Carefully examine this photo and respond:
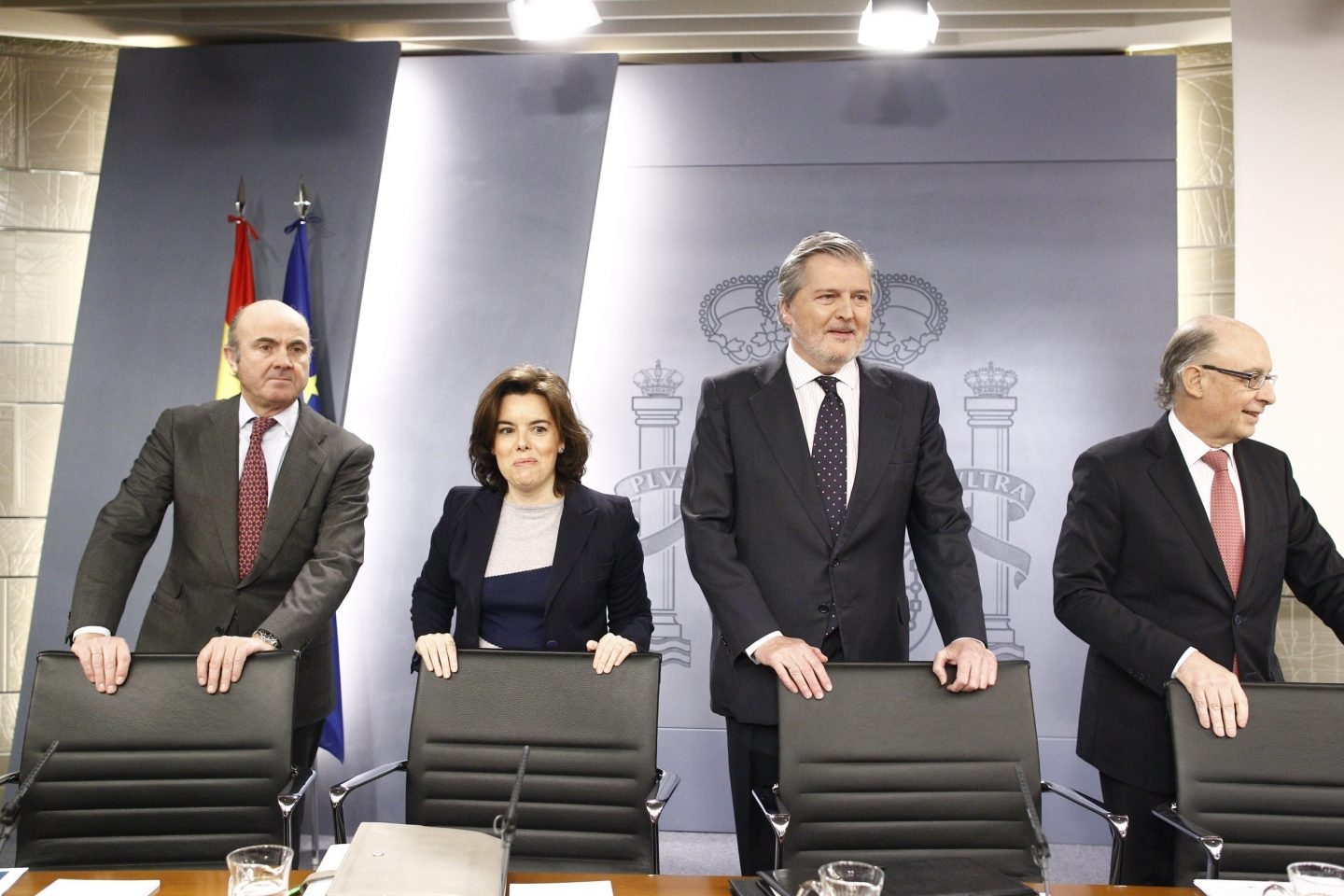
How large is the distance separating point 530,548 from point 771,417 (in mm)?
673

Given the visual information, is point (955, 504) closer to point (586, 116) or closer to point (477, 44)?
point (586, 116)

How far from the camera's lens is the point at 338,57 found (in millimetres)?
4430

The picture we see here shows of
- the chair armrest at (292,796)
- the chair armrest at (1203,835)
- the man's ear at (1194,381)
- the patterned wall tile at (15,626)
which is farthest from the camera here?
the patterned wall tile at (15,626)

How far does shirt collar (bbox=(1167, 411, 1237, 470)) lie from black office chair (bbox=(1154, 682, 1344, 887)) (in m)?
0.62

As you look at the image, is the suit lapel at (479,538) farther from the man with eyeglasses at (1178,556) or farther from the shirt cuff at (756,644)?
the man with eyeglasses at (1178,556)

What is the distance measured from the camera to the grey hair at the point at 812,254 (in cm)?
255

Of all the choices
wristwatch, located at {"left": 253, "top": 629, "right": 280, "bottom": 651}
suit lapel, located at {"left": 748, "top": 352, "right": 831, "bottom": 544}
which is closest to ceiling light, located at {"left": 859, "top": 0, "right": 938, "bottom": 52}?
suit lapel, located at {"left": 748, "top": 352, "right": 831, "bottom": 544}

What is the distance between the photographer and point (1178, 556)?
2.53 m

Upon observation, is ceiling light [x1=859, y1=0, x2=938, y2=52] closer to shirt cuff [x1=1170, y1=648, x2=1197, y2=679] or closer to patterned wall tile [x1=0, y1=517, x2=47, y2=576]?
shirt cuff [x1=1170, y1=648, x2=1197, y2=679]

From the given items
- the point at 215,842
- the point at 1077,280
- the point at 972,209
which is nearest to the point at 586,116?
the point at 972,209

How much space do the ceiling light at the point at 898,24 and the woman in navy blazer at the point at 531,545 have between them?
1.92 meters

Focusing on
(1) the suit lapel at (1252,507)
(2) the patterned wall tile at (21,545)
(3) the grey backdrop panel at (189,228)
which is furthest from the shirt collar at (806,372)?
(2) the patterned wall tile at (21,545)

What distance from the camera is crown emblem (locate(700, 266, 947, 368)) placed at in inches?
174

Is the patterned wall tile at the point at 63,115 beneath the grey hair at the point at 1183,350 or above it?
above
